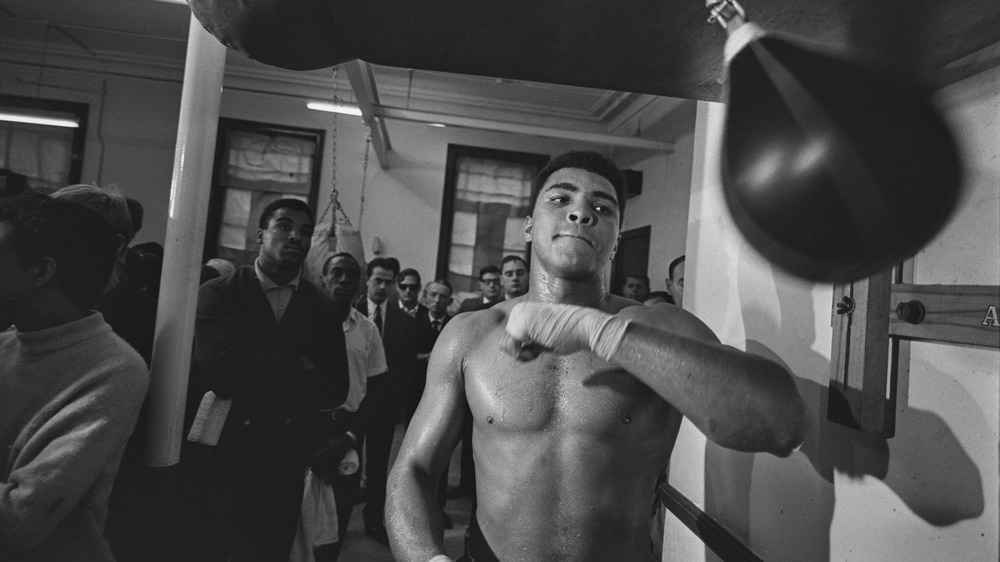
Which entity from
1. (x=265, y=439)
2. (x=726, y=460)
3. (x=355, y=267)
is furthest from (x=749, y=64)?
(x=355, y=267)

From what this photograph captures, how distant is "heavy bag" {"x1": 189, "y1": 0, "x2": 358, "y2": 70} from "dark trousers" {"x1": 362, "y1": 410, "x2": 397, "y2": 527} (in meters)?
2.54

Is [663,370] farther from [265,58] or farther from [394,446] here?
[394,446]

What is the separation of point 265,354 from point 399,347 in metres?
1.86

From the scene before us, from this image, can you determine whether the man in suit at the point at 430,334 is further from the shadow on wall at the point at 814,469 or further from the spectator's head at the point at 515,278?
the shadow on wall at the point at 814,469

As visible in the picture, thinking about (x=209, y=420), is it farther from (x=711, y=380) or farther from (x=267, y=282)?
(x=711, y=380)

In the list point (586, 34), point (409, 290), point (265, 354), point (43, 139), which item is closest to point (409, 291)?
point (409, 290)

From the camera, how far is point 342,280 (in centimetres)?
290

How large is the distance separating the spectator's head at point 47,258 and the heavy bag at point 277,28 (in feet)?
1.81

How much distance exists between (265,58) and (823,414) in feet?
5.13

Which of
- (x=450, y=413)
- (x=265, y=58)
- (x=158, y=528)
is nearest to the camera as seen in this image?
(x=265, y=58)

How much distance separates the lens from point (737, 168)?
793 mm

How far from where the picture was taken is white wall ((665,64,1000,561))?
1.06m

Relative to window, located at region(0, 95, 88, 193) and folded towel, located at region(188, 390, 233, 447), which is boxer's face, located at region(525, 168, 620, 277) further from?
window, located at region(0, 95, 88, 193)

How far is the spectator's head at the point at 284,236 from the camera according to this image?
2.21 m
